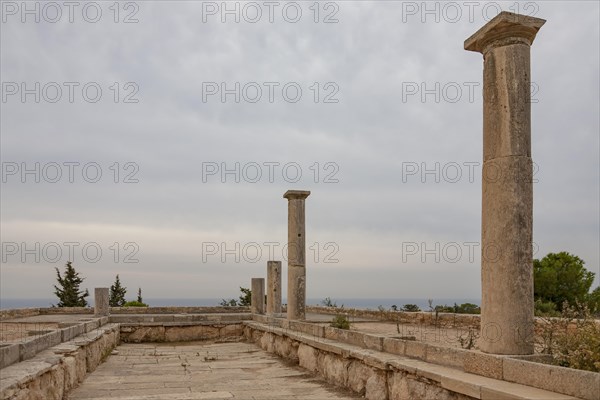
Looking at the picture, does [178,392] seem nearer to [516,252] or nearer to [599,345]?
[516,252]

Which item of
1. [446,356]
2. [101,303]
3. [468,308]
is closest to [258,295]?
[101,303]

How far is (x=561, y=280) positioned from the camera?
29.1m

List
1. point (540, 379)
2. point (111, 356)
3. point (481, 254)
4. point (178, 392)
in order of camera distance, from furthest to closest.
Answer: point (111, 356) < point (178, 392) < point (481, 254) < point (540, 379)

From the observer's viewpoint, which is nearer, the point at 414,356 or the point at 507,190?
the point at 507,190

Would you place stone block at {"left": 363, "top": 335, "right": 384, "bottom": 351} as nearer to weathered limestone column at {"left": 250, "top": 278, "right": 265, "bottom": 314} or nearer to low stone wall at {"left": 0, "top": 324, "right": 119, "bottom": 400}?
low stone wall at {"left": 0, "top": 324, "right": 119, "bottom": 400}

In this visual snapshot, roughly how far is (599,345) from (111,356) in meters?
10.7

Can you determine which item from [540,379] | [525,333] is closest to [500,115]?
[525,333]

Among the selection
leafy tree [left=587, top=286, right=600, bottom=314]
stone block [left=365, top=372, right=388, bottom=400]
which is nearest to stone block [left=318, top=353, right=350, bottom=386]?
stone block [left=365, top=372, right=388, bottom=400]

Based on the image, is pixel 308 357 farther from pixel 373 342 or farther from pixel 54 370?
pixel 54 370

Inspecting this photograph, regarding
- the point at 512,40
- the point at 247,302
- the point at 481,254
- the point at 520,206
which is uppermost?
the point at 512,40

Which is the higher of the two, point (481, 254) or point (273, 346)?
point (481, 254)

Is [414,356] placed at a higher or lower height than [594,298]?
higher

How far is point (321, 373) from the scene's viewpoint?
10.2 metres

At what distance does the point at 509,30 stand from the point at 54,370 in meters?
6.69
